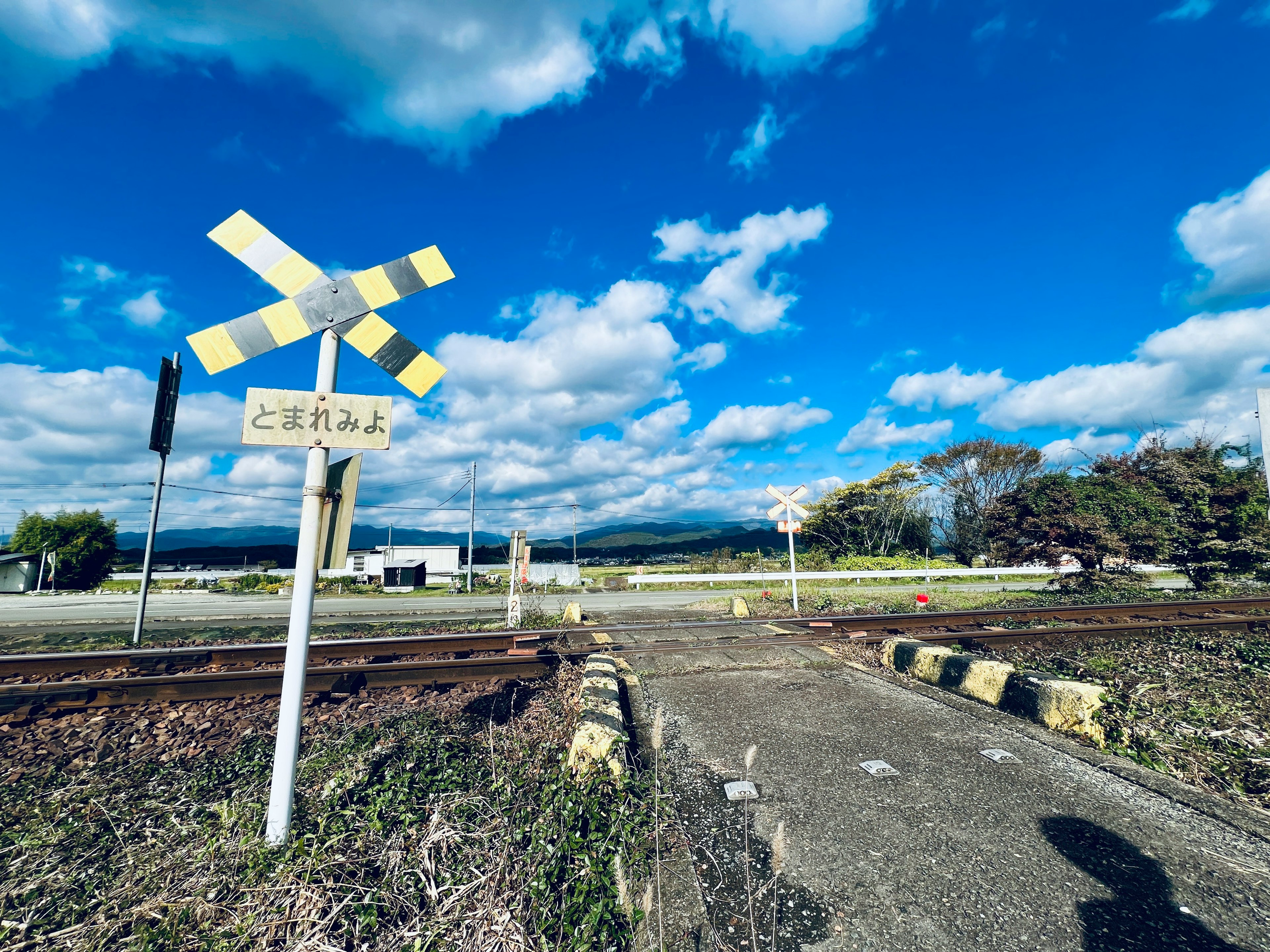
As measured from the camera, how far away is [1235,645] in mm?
6723

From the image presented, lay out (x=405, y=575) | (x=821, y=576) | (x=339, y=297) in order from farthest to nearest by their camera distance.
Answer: (x=405, y=575) < (x=821, y=576) < (x=339, y=297)

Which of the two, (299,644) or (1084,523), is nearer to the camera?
(299,644)

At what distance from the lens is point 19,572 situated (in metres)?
30.4

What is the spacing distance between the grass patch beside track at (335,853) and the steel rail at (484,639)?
2.79 metres

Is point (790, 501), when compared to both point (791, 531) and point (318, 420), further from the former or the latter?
point (318, 420)

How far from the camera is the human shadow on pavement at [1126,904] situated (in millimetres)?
2131

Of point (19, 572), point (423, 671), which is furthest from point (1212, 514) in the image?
point (19, 572)

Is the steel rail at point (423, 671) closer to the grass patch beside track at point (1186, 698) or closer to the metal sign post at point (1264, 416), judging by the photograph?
the grass patch beside track at point (1186, 698)

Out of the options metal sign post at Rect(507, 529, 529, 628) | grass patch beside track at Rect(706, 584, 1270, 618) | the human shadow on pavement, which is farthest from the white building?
the human shadow on pavement

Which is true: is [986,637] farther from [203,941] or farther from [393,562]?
[393,562]

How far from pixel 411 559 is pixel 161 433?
25.9 metres

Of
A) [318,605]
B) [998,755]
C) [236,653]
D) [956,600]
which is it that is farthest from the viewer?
[318,605]

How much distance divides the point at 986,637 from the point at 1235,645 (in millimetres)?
2677

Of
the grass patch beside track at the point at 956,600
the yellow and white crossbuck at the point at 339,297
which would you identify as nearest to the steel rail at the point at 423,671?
the grass patch beside track at the point at 956,600
